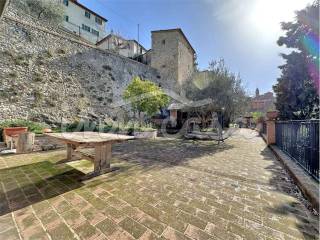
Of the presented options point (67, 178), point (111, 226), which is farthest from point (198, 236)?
point (67, 178)

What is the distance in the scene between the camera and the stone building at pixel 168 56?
2306cm

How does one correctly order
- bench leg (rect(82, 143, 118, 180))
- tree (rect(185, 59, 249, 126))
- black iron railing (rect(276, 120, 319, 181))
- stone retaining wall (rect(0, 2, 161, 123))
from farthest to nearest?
stone retaining wall (rect(0, 2, 161, 123)), tree (rect(185, 59, 249, 126)), bench leg (rect(82, 143, 118, 180)), black iron railing (rect(276, 120, 319, 181))

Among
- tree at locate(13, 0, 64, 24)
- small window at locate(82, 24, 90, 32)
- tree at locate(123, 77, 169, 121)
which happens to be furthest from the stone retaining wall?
small window at locate(82, 24, 90, 32)

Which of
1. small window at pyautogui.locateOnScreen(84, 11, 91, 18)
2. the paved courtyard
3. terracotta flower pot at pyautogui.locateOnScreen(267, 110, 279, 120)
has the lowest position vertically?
the paved courtyard

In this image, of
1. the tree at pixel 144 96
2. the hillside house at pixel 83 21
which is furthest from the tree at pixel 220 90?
the hillside house at pixel 83 21

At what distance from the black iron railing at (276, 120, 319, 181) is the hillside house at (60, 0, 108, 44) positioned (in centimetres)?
2556

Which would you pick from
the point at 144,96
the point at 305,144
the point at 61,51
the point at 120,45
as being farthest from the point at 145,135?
the point at 120,45

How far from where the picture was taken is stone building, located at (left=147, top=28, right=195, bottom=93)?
75.7ft

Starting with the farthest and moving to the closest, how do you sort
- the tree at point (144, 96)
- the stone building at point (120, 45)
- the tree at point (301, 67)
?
the stone building at point (120, 45) → the tree at point (144, 96) → the tree at point (301, 67)

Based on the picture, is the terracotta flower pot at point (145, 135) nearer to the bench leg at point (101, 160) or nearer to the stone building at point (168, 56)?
the bench leg at point (101, 160)

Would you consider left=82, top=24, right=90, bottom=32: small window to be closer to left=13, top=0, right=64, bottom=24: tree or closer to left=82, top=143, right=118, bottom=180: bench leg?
left=13, top=0, right=64, bottom=24: tree

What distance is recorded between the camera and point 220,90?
942cm

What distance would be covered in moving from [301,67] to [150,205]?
927 centimetres

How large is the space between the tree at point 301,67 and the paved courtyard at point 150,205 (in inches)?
229
